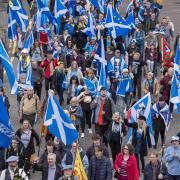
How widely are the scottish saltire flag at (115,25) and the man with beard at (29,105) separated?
5.73 metres

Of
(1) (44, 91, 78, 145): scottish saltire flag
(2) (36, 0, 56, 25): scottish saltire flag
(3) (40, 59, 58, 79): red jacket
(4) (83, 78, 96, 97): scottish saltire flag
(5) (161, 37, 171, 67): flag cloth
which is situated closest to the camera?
(1) (44, 91, 78, 145): scottish saltire flag

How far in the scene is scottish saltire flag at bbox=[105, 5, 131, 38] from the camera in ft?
82.3

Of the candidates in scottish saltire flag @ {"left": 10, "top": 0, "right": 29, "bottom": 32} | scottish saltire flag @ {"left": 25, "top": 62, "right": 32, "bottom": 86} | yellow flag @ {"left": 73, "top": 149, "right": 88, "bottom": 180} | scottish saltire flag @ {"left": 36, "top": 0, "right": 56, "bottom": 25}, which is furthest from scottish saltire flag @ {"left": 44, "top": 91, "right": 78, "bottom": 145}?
scottish saltire flag @ {"left": 36, "top": 0, "right": 56, "bottom": 25}

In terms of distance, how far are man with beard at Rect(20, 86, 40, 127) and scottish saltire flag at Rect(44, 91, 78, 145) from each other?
10.1 ft

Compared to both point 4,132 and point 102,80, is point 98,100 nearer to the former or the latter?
point 102,80

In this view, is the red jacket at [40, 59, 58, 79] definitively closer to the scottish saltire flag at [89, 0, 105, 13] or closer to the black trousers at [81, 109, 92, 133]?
the black trousers at [81, 109, 92, 133]

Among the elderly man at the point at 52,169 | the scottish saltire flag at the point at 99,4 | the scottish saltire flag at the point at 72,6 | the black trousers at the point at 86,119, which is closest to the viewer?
the elderly man at the point at 52,169

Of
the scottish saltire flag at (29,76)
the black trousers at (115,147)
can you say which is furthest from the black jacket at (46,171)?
the scottish saltire flag at (29,76)

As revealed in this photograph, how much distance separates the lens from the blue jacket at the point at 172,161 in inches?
647

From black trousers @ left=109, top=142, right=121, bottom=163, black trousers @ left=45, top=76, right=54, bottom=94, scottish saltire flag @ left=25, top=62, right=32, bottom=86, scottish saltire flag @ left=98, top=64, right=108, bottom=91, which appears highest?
scottish saltire flag @ left=98, top=64, right=108, bottom=91

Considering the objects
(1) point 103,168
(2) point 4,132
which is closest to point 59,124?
(2) point 4,132

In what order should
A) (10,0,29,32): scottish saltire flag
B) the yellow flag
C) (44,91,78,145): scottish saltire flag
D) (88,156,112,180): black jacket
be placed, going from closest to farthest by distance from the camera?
the yellow flag → (88,156,112,180): black jacket → (44,91,78,145): scottish saltire flag → (10,0,29,32): scottish saltire flag

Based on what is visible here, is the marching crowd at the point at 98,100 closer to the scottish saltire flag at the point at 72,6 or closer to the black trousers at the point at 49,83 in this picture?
the black trousers at the point at 49,83

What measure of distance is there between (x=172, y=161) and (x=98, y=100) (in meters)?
3.40
